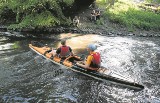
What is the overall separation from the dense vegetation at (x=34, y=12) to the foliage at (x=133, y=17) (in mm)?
6348

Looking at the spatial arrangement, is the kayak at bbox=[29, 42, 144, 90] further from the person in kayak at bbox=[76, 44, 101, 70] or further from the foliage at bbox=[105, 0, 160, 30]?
the foliage at bbox=[105, 0, 160, 30]

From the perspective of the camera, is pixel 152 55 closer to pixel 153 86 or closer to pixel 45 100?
pixel 153 86

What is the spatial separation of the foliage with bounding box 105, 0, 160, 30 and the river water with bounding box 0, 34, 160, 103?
7.39m

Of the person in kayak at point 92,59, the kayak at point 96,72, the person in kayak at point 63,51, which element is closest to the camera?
the kayak at point 96,72

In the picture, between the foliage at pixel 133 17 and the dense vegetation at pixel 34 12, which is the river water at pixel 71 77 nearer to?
the dense vegetation at pixel 34 12

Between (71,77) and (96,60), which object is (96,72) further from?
(71,77)

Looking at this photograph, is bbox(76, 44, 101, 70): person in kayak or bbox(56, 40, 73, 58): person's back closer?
bbox(76, 44, 101, 70): person in kayak

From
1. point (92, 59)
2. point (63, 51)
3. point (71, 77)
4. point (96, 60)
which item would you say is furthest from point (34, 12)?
point (96, 60)

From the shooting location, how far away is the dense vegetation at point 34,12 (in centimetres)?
2333

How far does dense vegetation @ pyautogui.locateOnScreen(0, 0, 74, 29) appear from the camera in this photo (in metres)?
23.3

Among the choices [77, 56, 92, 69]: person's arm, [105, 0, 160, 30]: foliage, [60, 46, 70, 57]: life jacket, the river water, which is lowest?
the river water

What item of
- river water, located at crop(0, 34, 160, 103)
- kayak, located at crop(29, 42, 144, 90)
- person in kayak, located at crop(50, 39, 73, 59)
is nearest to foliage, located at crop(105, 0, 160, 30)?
river water, located at crop(0, 34, 160, 103)

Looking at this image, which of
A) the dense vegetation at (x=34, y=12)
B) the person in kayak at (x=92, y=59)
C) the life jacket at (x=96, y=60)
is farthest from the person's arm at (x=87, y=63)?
the dense vegetation at (x=34, y=12)

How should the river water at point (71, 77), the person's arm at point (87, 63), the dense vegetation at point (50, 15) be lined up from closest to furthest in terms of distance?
the river water at point (71, 77) → the person's arm at point (87, 63) → the dense vegetation at point (50, 15)
